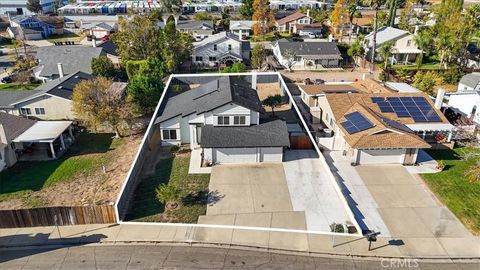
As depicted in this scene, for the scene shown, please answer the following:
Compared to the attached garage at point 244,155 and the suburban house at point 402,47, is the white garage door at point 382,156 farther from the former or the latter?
the suburban house at point 402,47

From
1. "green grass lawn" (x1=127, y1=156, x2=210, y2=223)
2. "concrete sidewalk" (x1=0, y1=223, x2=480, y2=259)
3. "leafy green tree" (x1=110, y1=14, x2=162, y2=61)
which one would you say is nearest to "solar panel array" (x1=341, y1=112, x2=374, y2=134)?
"concrete sidewalk" (x1=0, y1=223, x2=480, y2=259)

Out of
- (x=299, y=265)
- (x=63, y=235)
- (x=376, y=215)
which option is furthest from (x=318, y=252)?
(x=63, y=235)

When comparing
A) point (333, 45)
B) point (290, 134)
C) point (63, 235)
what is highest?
point (333, 45)

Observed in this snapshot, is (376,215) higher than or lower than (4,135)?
lower

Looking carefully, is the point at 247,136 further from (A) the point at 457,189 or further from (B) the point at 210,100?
(A) the point at 457,189

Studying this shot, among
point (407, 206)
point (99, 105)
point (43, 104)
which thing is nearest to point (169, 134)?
point (99, 105)

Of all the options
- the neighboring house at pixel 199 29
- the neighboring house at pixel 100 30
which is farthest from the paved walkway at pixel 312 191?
the neighboring house at pixel 100 30

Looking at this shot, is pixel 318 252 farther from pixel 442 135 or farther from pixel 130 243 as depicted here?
pixel 442 135
